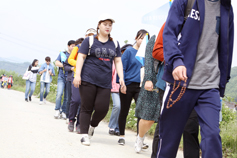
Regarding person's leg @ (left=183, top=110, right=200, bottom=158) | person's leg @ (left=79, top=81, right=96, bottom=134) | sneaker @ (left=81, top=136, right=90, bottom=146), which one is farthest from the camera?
person's leg @ (left=79, top=81, right=96, bottom=134)

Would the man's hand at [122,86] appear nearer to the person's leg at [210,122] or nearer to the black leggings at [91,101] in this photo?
the black leggings at [91,101]

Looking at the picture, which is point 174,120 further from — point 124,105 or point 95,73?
point 124,105

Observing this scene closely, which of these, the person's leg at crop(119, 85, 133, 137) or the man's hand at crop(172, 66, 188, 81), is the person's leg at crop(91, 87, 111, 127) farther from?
the man's hand at crop(172, 66, 188, 81)

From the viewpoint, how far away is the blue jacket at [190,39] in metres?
2.82

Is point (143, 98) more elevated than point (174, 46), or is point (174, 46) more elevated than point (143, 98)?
→ point (174, 46)

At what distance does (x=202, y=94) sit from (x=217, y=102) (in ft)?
0.45

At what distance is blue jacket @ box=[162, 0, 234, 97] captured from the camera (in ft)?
9.27

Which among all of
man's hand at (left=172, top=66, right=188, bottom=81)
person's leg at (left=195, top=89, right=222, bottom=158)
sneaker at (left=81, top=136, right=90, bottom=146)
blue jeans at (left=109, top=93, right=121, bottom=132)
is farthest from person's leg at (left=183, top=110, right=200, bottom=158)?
blue jeans at (left=109, top=93, right=121, bottom=132)

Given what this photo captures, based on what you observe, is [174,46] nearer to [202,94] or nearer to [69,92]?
[202,94]

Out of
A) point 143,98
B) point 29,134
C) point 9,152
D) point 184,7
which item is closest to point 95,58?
point 143,98

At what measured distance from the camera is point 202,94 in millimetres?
2799

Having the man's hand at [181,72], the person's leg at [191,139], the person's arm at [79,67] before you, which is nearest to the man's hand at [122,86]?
the person's arm at [79,67]

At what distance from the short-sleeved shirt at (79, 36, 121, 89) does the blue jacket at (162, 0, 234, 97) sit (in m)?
2.71

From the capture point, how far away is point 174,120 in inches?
112
